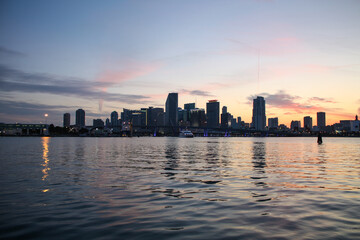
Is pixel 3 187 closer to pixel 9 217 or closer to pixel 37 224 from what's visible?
pixel 9 217

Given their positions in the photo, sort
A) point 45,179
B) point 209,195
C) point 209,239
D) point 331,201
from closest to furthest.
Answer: point 209,239, point 331,201, point 209,195, point 45,179

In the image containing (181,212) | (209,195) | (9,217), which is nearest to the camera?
(9,217)

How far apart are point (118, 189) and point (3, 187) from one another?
7.45 meters

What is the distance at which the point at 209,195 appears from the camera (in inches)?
631

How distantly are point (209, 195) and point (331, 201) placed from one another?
623 centimetres

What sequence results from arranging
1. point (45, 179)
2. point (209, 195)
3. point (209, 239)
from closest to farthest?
1. point (209, 239)
2. point (209, 195)
3. point (45, 179)

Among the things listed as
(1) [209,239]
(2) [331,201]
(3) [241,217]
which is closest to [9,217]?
(1) [209,239]

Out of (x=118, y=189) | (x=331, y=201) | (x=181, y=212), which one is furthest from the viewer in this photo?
(x=118, y=189)

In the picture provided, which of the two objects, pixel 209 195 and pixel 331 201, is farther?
pixel 209 195

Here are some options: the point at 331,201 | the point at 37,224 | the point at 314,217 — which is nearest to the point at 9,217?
the point at 37,224

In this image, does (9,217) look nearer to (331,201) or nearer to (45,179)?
(45,179)

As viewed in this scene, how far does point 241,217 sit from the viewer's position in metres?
11.5

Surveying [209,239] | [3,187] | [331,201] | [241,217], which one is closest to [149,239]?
[209,239]

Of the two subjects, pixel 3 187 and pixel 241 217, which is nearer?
pixel 241 217
